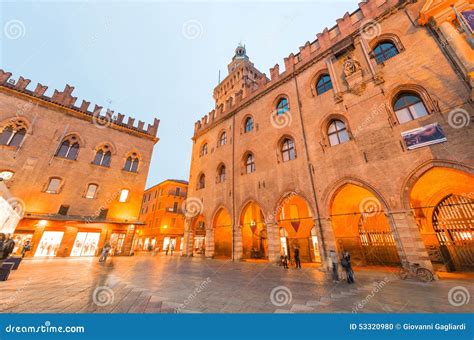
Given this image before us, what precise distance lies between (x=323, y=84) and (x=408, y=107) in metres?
5.49

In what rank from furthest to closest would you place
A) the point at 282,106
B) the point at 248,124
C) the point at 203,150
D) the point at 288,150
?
the point at 203,150
the point at 248,124
the point at 282,106
the point at 288,150

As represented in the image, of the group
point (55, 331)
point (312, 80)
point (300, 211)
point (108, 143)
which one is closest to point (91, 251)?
point (108, 143)

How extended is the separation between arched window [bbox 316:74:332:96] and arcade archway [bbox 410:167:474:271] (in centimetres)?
786

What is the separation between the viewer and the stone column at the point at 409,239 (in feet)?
26.3

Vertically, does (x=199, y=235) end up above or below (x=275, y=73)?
below

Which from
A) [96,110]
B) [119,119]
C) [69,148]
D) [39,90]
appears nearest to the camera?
[39,90]

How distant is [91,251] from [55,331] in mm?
18006

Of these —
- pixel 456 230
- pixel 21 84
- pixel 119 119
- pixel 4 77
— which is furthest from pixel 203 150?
pixel 456 230

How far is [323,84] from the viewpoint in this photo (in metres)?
13.5

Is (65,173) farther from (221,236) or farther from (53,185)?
(221,236)

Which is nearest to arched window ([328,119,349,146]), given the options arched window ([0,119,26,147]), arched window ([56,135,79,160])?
arched window ([56,135,79,160])

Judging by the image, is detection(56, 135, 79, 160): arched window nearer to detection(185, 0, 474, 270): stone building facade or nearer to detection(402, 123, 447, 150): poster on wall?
detection(185, 0, 474, 270): stone building facade

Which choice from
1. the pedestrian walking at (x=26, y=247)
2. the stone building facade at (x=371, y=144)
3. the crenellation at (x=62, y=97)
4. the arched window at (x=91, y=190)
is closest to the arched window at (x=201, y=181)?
the stone building facade at (x=371, y=144)

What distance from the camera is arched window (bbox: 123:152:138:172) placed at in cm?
2132
